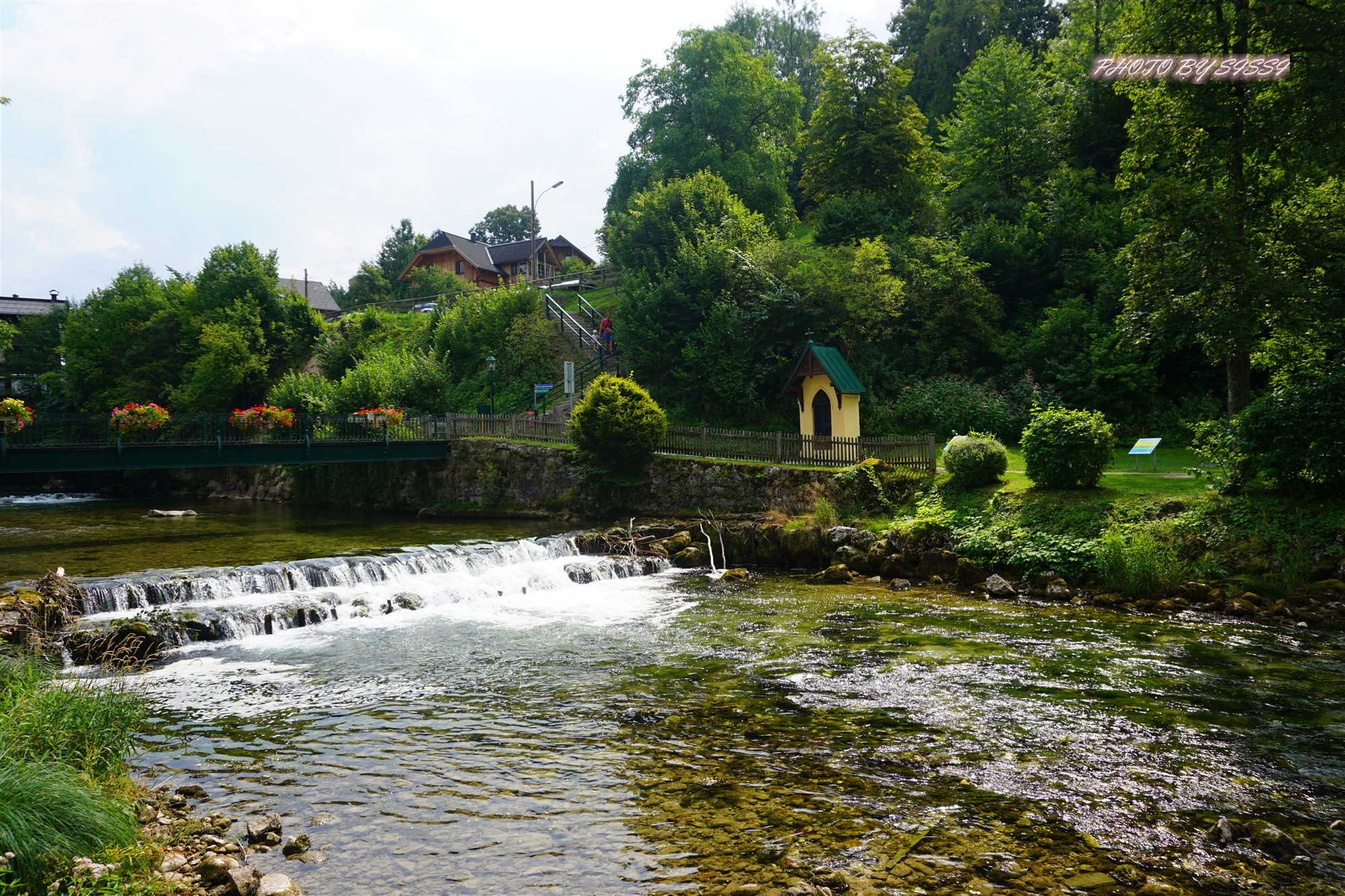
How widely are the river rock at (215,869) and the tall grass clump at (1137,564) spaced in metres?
15.2

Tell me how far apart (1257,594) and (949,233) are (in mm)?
23493

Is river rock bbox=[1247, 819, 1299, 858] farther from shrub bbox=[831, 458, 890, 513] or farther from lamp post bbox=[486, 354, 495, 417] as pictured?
lamp post bbox=[486, 354, 495, 417]

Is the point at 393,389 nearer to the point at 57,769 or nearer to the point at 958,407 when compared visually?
the point at 958,407

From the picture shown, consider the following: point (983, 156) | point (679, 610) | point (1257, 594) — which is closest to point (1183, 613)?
point (1257, 594)

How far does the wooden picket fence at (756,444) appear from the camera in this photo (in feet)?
68.4

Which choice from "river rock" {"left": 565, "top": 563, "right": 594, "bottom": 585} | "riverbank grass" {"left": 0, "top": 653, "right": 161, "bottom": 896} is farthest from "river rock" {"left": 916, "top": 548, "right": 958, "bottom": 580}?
"riverbank grass" {"left": 0, "top": 653, "right": 161, "bottom": 896}

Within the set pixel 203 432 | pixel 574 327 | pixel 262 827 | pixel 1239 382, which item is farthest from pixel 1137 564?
pixel 574 327

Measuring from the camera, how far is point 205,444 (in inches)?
932

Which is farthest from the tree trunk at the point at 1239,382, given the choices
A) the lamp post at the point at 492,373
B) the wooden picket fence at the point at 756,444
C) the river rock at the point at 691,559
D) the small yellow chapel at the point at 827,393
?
the lamp post at the point at 492,373

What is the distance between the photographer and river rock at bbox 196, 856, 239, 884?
538 cm

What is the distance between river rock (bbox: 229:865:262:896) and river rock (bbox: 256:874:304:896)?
0.03 metres

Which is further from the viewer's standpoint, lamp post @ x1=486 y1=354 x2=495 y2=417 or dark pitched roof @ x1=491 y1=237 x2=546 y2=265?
dark pitched roof @ x1=491 y1=237 x2=546 y2=265

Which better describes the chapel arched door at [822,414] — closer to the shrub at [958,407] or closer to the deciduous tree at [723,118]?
the shrub at [958,407]

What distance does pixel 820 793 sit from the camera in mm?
6980
